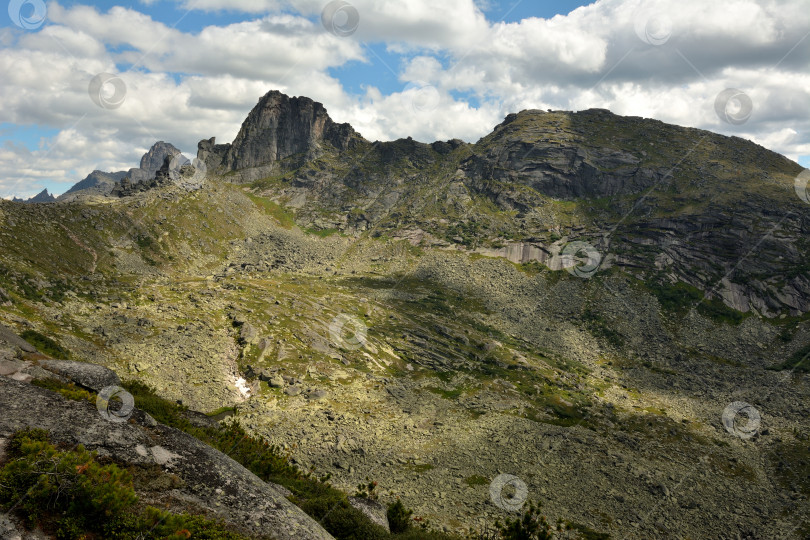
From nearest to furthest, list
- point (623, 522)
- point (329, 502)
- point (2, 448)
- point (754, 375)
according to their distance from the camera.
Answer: point (2, 448), point (329, 502), point (623, 522), point (754, 375)

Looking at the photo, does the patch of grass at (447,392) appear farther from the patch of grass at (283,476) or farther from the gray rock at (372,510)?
the gray rock at (372,510)

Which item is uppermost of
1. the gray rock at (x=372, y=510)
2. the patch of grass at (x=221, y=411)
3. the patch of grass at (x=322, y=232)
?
the patch of grass at (x=322, y=232)

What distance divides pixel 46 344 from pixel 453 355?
62.6m

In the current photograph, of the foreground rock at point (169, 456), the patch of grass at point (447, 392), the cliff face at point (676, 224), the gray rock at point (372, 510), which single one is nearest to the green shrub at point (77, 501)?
the foreground rock at point (169, 456)

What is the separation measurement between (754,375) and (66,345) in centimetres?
12035

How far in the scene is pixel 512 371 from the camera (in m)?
79.2

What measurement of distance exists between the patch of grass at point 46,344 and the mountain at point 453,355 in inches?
18.6

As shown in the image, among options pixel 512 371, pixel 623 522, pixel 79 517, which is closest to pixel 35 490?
pixel 79 517

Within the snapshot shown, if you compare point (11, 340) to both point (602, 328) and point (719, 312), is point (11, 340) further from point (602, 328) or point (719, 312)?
point (719, 312)

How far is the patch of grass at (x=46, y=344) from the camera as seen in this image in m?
43.2

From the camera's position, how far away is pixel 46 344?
148 feet

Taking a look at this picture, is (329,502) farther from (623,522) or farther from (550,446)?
(550,446)

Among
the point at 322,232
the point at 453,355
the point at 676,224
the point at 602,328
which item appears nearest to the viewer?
the point at 453,355

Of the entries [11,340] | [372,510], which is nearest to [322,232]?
[11,340]
